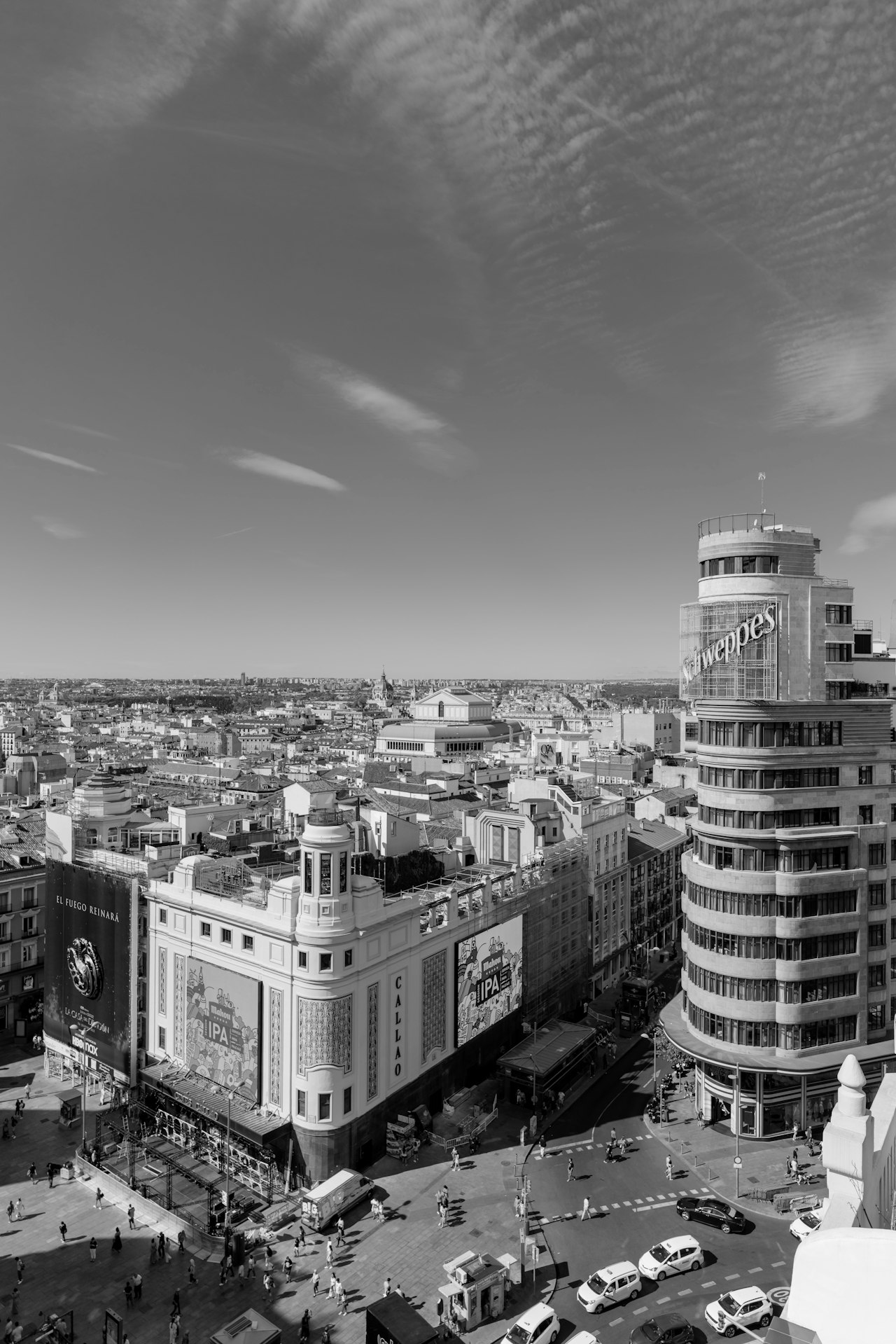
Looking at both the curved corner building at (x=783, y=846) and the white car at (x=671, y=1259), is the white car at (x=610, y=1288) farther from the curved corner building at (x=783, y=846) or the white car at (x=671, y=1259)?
the curved corner building at (x=783, y=846)

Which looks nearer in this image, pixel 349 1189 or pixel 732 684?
pixel 349 1189

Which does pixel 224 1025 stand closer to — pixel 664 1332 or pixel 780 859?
pixel 664 1332

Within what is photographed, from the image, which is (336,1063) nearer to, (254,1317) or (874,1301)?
(254,1317)

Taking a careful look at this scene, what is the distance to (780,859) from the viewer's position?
191ft

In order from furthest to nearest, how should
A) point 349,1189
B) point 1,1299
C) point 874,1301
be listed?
point 349,1189 → point 1,1299 → point 874,1301

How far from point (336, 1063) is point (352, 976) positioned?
483 cm

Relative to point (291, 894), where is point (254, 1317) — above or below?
below

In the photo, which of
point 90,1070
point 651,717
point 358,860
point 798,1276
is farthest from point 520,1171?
point 651,717

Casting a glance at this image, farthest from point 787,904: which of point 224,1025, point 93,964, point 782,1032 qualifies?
point 93,964

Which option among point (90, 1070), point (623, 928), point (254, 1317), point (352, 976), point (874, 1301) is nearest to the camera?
point (874, 1301)

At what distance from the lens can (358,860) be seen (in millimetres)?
65625

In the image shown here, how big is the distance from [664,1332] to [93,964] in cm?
4541

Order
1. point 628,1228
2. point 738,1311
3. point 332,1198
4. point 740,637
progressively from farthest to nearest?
point 740,637 → point 332,1198 → point 628,1228 → point 738,1311

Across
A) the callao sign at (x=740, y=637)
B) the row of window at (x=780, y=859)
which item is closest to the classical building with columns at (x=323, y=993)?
the row of window at (x=780, y=859)
